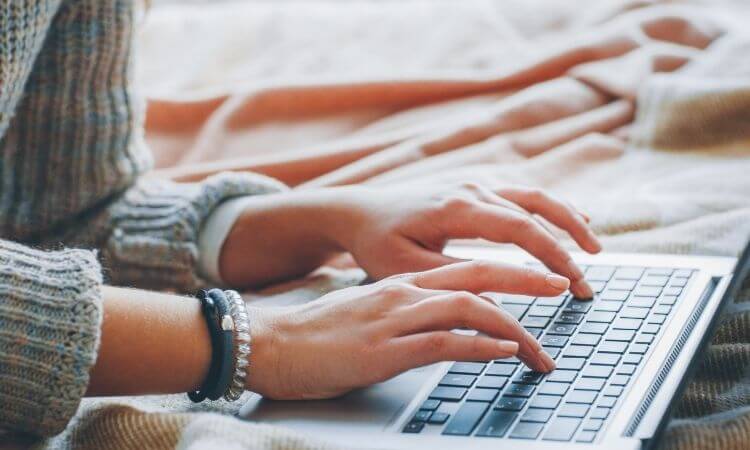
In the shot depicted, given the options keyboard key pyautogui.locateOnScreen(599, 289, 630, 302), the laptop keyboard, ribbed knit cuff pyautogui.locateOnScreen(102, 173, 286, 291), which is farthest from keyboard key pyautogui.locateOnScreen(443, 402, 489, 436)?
ribbed knit cuff pyautogui.locateOnScreen(102, 173, 286, 291)

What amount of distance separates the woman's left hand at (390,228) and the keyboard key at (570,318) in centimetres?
3

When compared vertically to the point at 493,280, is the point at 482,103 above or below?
below

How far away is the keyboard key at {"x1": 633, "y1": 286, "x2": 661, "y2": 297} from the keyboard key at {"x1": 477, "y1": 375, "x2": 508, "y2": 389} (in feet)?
0.60

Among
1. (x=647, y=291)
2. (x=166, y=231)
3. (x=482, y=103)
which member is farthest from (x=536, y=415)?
(x=482, y=103)

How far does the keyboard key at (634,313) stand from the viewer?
806mm

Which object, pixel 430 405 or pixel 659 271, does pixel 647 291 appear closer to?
pixel 659 271

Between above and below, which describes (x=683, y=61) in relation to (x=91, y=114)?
below

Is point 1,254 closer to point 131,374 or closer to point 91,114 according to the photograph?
point 131,374

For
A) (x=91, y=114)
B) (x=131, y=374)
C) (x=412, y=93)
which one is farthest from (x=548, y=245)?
(x=412, y=93)

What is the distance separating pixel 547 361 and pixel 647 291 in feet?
0.57

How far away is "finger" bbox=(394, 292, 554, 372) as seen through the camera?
2.34 ft

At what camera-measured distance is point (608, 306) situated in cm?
83

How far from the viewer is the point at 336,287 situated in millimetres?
969

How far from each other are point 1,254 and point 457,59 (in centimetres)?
90
